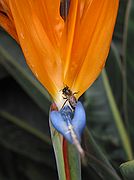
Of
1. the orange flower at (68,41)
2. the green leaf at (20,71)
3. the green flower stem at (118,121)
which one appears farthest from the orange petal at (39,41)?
the green flower stem at (118,121)

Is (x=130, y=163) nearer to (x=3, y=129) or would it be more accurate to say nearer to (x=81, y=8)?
(x=81, y=8)

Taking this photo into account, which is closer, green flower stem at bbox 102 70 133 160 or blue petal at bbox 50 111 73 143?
blue petal at bbox 50 111 73 143

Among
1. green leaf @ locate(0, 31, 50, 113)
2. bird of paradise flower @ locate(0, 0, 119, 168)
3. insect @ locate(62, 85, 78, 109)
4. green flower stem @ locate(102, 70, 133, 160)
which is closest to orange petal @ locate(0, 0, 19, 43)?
bird of paradise flower @ locate(0, 0, 119, 168)

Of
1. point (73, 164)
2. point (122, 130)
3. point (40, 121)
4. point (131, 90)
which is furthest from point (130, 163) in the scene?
point (40, 121)

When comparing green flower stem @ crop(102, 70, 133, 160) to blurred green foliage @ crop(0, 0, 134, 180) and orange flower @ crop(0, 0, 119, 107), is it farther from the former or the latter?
orange flower @ crop(0, 0, 119, 107)

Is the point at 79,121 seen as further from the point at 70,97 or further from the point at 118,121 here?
the point at 118,121

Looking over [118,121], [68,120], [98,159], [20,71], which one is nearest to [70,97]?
[68,120]
